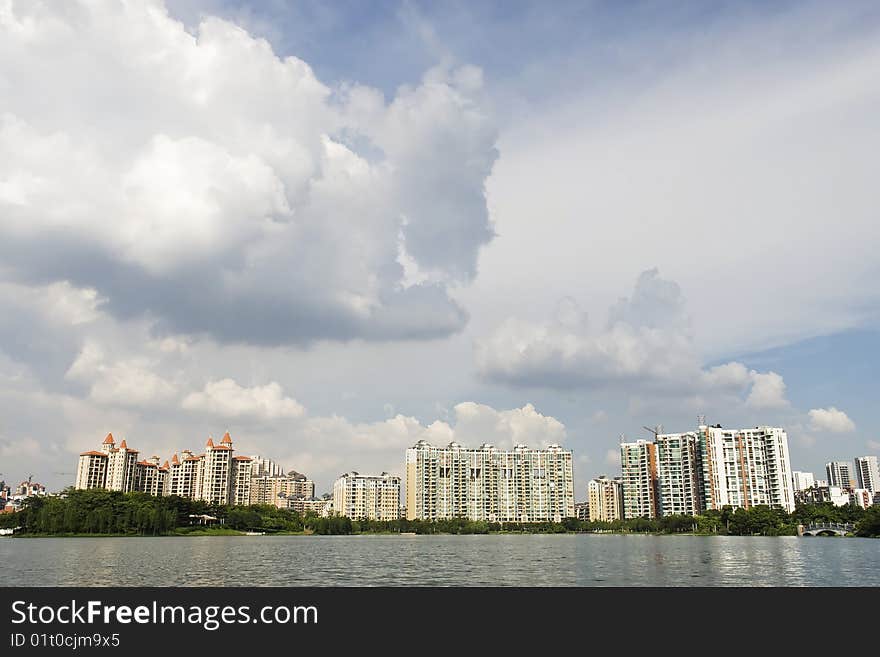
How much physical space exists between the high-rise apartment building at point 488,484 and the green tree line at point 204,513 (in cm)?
4478

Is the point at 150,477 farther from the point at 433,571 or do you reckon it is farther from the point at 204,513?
the point at 433,571

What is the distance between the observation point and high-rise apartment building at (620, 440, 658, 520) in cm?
16662

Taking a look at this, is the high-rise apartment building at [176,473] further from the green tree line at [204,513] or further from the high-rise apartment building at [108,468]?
the green tree line at [204,513]

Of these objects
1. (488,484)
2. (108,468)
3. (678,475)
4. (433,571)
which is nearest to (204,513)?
(108,468)

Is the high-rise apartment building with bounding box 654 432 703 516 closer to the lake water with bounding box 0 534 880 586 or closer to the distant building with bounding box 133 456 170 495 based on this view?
the lake water with bounding box 0 534 880 586

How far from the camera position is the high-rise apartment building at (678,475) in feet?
500

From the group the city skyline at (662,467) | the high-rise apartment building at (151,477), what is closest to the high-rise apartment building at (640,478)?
the city skyline at (662,467)

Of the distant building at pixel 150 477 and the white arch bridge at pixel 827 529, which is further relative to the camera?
the distant building at pixel 150 477

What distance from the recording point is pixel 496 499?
635ft

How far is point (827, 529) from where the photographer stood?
368 ft

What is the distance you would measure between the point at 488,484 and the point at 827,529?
96232 millimetres
